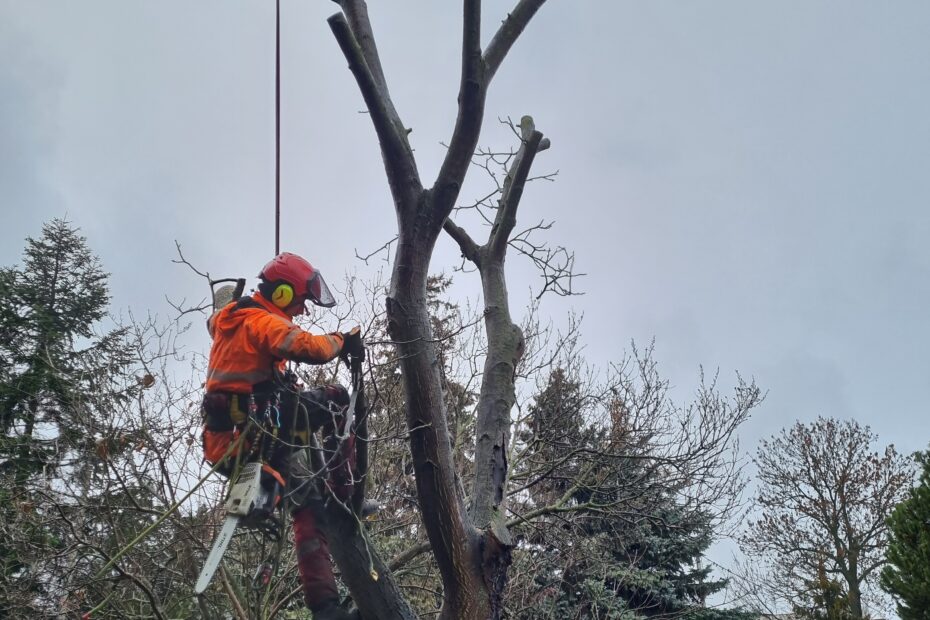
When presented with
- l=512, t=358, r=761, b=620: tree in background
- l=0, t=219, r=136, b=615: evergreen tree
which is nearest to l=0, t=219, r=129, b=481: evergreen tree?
l=0, t=219, r=136, b=615: evergreen tree

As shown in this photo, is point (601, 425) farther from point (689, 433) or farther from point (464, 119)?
point (464, 119)

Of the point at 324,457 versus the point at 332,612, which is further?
A: the point at 324,457

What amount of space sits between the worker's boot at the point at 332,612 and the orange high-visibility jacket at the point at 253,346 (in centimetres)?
110

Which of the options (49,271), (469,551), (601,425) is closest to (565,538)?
(601,425)

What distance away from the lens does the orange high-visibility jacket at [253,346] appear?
322 cm

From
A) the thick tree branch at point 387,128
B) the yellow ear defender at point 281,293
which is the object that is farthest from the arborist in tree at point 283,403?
the thick tree branch at point 387,128

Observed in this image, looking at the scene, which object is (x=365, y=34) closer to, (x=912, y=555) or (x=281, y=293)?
(x=281, y=293)

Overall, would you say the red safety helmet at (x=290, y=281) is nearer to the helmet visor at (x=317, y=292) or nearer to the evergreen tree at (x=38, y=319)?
the helmet visor at (x=317, y=292)

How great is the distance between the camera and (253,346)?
3.38m

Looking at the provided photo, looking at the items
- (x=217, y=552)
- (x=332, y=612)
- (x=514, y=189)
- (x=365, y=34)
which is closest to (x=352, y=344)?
(x=217, y=552)

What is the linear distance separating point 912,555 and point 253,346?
7790mm

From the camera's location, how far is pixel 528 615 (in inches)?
361

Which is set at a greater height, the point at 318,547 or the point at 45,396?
the point at 45,396

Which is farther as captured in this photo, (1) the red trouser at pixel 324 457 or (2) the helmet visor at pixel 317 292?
(2) the helmet visor at pixel 317 292
